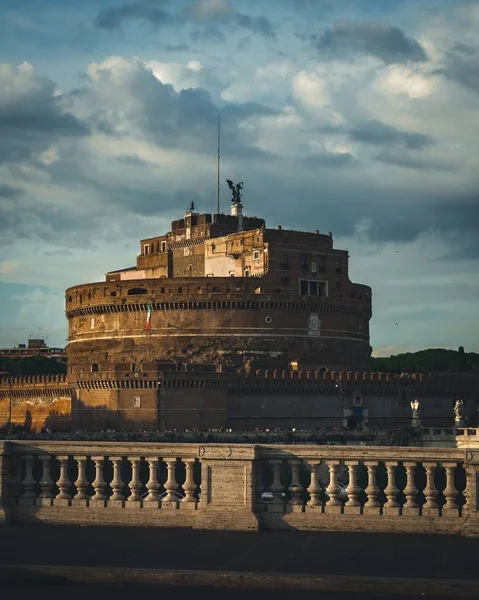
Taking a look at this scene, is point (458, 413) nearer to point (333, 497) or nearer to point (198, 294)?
point (198, 294)

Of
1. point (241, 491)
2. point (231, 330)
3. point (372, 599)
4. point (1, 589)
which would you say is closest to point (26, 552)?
point (1, 589)

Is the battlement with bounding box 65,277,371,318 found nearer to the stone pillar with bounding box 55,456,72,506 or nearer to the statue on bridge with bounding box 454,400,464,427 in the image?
the statue on bridge with bounding box 454,400,464,427

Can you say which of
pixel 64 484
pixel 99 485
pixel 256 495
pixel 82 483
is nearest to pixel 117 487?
pixel 99 485

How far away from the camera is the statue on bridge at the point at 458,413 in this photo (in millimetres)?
115062

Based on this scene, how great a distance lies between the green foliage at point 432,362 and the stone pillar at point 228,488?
139m

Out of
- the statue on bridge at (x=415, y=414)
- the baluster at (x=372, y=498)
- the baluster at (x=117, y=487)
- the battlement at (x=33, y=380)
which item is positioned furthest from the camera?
the statue on bridge at (x=415, y=414)

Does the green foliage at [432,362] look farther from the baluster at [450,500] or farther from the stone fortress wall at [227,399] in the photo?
the baluster at [450,500]

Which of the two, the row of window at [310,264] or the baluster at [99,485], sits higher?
the row of window at [310,264]

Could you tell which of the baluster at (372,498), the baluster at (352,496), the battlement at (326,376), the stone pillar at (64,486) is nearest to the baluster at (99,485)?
the stone pillar at (64,486)

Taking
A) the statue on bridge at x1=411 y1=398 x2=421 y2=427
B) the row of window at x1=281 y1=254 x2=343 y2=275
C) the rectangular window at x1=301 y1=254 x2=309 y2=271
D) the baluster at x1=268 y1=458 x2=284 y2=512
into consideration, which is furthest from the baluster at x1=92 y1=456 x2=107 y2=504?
the rectangular window at x1=301 y1=254 x2=309 y2=271

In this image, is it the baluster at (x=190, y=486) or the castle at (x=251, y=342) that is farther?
the castle at (x=251, y=342)

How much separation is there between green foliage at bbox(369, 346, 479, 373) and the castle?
3684cm

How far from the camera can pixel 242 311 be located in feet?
375

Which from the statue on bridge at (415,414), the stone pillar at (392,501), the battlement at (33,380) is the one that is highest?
the battlement at (33,380)
